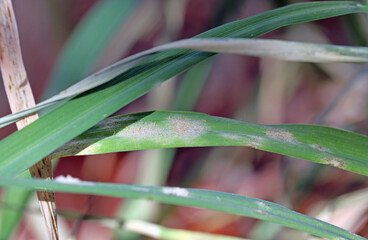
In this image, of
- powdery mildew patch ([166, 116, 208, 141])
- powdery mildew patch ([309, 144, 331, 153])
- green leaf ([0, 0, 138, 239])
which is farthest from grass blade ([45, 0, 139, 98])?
powdery mildew patch ([309, 144, 331, 153])

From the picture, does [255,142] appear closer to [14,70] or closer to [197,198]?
[197,198]

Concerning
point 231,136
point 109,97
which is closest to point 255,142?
point 231,136

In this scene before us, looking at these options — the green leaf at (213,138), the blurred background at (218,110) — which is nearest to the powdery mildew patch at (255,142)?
the green leaf at (213,138)

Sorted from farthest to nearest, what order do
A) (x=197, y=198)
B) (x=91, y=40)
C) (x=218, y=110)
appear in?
(x=218, y=110), (x=91, y=40), (x=197, y=198)

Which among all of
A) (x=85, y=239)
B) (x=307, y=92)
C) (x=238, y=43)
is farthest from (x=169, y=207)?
(x=238, y=43)

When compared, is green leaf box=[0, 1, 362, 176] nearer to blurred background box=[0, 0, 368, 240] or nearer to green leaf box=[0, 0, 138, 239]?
green leaf box=[0, 0, 138, 239]
